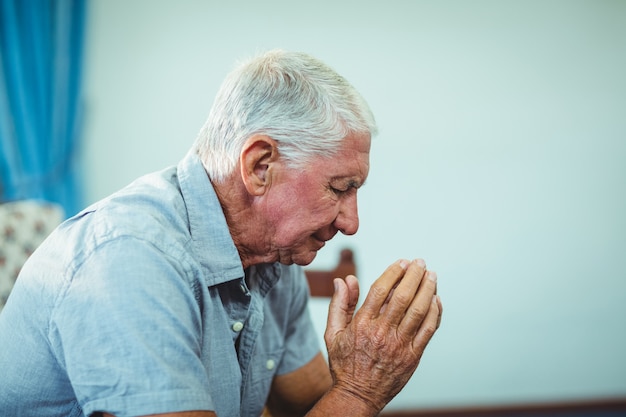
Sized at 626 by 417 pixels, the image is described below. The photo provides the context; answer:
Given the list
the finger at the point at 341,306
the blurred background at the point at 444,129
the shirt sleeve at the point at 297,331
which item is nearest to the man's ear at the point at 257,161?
the finger at the point at 341,306

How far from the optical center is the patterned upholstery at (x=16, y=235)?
1871 mm

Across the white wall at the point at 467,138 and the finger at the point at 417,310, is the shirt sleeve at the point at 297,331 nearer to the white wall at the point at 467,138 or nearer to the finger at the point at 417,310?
the finger at the point at 417,310

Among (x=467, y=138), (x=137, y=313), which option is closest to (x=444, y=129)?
(x=467, y=138)

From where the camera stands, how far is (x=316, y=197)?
1047 mm

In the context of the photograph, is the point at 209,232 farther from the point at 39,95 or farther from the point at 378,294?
the point at 39,95

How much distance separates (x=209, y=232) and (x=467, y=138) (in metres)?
1.72

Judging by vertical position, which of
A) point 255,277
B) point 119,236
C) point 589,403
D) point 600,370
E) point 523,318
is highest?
point 119,236

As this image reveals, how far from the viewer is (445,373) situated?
106 inches

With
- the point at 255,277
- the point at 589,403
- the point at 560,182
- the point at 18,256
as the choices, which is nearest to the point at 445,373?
the point at 589,403

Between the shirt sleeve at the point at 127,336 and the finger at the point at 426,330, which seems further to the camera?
the finger at the point at 426,330

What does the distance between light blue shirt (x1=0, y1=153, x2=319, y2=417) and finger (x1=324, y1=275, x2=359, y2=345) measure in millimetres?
150

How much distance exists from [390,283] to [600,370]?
215 centimetres

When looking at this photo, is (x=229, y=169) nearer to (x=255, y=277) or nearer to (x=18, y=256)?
(x=255, y=277)

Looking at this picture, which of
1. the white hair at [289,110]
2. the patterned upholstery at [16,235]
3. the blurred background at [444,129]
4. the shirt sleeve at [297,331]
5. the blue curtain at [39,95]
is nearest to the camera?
the white hair at [289,110]
